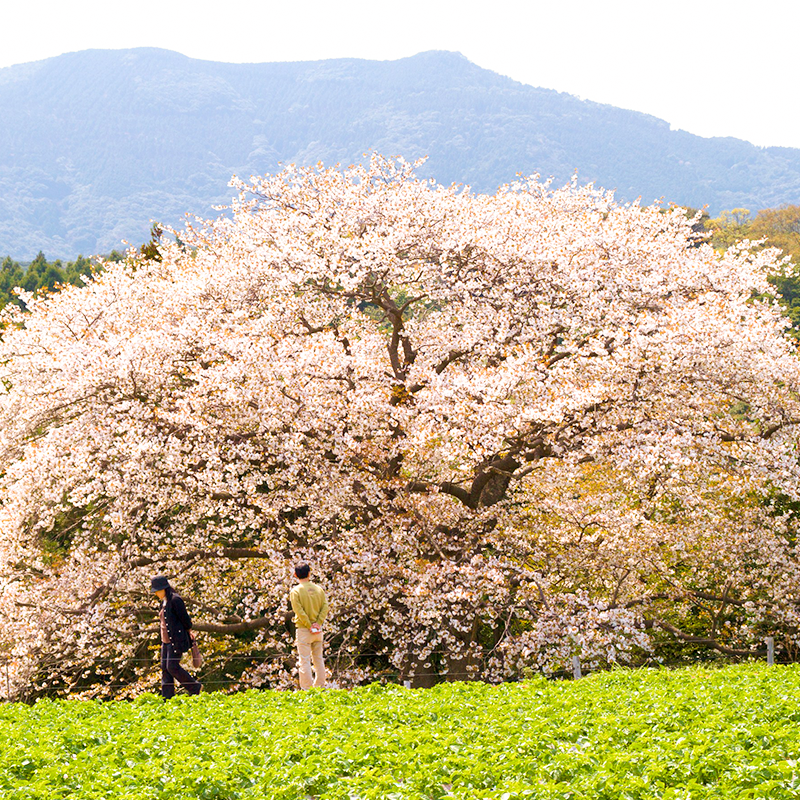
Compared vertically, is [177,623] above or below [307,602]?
below

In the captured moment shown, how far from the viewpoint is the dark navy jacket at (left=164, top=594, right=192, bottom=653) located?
38.3 feet

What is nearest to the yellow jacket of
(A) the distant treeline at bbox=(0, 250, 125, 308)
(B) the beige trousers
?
(B) the beige trousers

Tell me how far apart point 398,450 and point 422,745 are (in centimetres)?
870

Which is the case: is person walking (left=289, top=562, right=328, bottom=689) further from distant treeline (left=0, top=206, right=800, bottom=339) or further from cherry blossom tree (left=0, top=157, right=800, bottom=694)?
distant treeline (left=0, top=206, right=800, bottom=339)

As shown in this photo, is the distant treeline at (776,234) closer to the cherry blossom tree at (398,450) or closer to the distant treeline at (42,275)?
the cherry blossom tree at (398,450)

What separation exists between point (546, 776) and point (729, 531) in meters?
14.2

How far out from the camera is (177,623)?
38.6ft

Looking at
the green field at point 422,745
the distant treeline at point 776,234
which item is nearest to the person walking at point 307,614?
the green field at point 422,745

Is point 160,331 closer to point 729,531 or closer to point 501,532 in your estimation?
point 501,532

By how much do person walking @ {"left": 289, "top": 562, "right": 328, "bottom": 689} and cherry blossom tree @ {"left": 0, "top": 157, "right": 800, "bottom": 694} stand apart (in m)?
3.32

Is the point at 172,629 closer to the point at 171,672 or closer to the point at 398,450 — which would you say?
the point at 171,672

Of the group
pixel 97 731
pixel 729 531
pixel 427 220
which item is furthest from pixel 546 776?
pixel 729 531

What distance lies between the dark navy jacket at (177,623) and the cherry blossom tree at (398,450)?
156 inches

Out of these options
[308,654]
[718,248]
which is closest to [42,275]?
[718,248]
